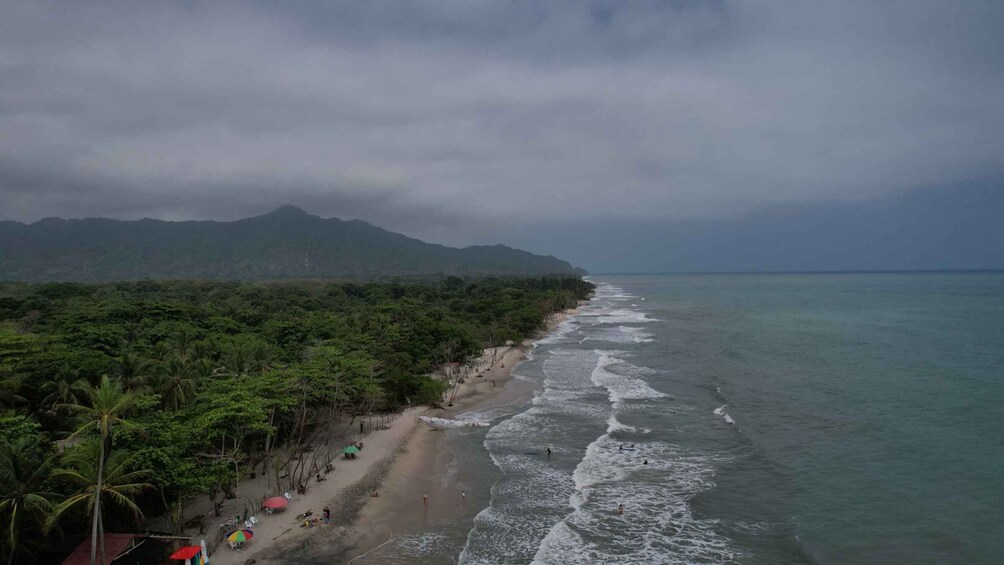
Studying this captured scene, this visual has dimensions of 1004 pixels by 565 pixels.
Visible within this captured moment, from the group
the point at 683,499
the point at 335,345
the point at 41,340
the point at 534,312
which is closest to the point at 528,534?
the point at 683,499

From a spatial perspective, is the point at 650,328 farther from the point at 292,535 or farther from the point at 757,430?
the point at 292,535

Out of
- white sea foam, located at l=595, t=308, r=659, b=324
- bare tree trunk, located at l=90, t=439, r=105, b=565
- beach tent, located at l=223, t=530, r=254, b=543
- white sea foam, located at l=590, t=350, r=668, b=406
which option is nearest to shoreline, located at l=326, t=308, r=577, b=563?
beach tent, located at l=223, t=530, r=254, b=543

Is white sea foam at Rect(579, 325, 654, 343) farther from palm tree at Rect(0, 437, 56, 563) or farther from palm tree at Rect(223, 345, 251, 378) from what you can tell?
palm tree at Rect(0, 437, 56, 563)

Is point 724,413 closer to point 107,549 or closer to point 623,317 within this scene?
point 107,549

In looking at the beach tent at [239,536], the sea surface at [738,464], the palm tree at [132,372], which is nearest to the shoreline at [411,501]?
the sea surface at [738,464]

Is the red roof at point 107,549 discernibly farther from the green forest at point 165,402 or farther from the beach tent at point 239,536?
the beach tent at point 239,536

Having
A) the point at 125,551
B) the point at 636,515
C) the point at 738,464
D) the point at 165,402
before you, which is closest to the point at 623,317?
the point at 738,464
